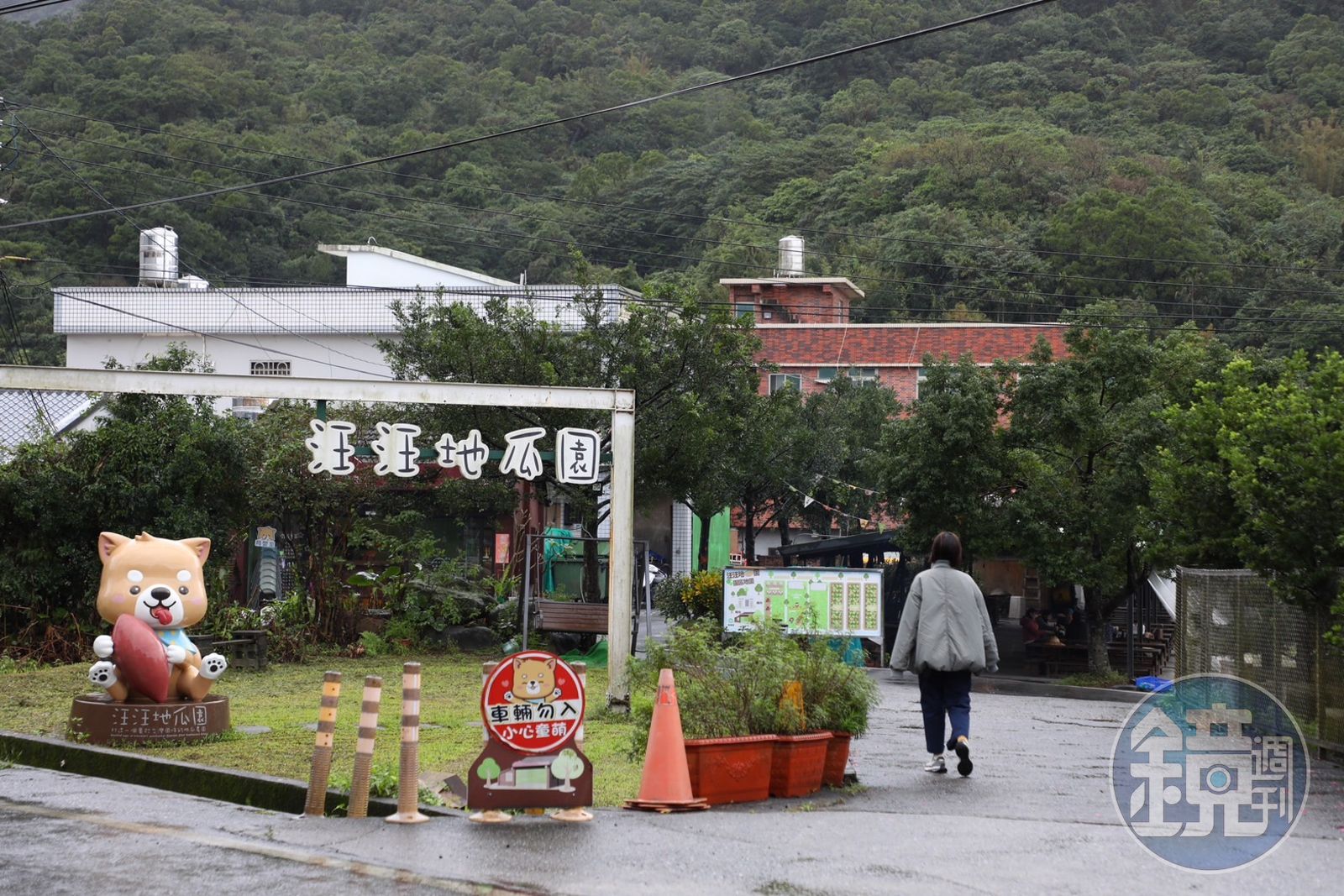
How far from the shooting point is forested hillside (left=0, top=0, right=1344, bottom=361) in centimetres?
5609

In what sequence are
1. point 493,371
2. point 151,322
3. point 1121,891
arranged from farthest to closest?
point 151,322 < point 493,371 < point 1121,891

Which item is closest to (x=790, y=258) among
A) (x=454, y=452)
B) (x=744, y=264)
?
(x=744, y=264)

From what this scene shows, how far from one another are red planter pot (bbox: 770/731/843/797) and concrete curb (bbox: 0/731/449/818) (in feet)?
7.28

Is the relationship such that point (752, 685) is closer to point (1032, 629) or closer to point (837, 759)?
point (837, 759)

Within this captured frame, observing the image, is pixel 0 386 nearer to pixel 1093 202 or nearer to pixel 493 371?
pixel 493 371

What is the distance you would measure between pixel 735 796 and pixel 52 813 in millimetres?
4227

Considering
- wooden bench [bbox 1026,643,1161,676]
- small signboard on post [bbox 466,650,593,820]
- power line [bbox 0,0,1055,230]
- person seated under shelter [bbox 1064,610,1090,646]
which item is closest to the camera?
small signboard on post [bbox 466,650,593,820]

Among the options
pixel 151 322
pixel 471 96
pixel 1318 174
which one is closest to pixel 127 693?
pixel 151 322

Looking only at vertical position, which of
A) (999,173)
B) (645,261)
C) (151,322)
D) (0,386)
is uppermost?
(999,173)

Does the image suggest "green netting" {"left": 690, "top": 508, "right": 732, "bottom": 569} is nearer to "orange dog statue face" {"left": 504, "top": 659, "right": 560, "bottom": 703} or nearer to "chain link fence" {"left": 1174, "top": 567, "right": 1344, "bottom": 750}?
Answer: "chain link fence" {"left": 1174, "top": 567, "right": 1344, "bottom": 750}

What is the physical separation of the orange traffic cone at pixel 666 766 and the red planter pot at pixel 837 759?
129 centimetres

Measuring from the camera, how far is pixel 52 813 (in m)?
8.93

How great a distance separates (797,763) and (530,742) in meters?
2.00

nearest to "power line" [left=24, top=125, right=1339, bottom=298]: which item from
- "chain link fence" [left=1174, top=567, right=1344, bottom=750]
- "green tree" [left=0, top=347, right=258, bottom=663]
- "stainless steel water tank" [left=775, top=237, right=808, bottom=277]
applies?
"stainless steel water tank" [left=775, top=237, right=808, bottom=277]
